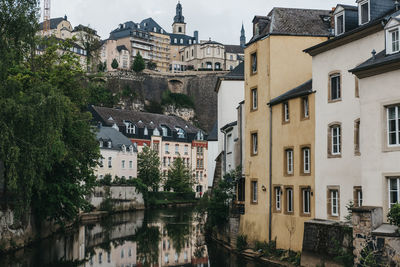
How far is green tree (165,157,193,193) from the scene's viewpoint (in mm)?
83562

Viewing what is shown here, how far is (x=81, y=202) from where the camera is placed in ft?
118

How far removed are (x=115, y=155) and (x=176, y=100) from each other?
5356 cm

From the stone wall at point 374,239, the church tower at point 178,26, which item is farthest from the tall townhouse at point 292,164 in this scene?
the church tower at point 178,26

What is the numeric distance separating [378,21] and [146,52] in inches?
5556

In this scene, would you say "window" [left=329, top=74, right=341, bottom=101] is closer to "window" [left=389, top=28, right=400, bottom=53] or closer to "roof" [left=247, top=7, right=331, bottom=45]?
"window" [left=389, top=28, right=400, bottom=53]

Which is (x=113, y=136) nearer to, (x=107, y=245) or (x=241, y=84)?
(x=241, y=84)

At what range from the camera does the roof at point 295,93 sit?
1038 inches

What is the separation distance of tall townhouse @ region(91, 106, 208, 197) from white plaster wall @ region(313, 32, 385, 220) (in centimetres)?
6358

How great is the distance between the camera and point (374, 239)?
60.0 feet

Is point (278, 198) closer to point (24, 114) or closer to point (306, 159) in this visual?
point (306, 159)

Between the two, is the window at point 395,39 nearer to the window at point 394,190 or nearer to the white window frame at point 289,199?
the window at point 394,190

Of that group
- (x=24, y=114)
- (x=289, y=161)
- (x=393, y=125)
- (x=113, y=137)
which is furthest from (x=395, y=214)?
(x=113, y=137)

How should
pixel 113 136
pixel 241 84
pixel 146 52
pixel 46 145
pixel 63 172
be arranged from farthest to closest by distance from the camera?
pixel 146 52
pixel 113 136
pixel 241 84
pixel 63 172
pixel 46 145

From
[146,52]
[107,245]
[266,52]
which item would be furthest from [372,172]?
[146,52]
